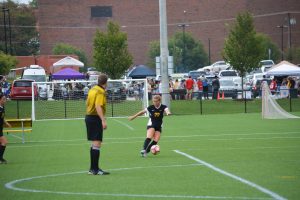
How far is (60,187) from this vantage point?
13.2 meters

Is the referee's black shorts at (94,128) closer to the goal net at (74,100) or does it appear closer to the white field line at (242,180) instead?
the white field line at (242,180)

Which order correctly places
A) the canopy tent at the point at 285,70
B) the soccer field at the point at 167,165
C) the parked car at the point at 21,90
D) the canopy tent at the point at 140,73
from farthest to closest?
the canopy tent at the point at 140,73, the canopy tent at the point at 285,70, the parked car at the point at 21,90, the soccer field at the point at 167,165

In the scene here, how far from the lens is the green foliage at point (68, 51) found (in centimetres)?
9706

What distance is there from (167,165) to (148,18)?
87256 millimetres

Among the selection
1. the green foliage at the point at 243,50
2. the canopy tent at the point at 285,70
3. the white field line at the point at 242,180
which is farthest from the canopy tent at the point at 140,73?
the white field line at the point at 242,180

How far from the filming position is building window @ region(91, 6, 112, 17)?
336 ft

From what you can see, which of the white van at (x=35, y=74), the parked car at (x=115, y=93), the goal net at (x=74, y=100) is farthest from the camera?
the white van at (x=35, y=74)

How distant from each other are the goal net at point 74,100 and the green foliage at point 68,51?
178 ft

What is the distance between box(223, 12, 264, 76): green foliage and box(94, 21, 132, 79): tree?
6.65 metres

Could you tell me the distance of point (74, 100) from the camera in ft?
135

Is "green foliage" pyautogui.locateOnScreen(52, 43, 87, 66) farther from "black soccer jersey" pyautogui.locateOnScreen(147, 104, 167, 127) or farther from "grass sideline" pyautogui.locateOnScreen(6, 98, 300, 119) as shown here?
"black soccer jersey" pyautogui.locateOnScreen(147, 104, 167, 127)

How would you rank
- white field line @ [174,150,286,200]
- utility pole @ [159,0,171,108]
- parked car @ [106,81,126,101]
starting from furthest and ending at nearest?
1. parked car @ [106,81,126,101]
2. utility pole @ [159,0,171,108]
3. white field line @ [174,150,286,200]

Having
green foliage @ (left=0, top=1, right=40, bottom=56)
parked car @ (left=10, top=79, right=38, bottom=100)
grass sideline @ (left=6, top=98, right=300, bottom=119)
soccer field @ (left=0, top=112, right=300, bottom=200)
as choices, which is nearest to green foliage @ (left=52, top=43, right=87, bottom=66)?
green foliage @ (left=0, top=1, right=40, bottom=56)

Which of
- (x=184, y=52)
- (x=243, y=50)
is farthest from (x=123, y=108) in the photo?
(x=184, y=52)
